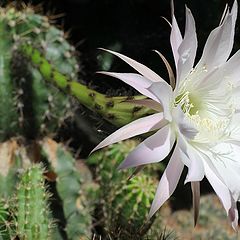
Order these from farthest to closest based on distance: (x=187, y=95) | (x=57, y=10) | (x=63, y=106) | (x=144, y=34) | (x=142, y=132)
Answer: (x=57, y=10)
(x=144, y=34)
(x=63, y=106)
(x=187, y=95)
(x=142, y=132)

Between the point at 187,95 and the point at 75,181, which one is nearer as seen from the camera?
the point at 187,95

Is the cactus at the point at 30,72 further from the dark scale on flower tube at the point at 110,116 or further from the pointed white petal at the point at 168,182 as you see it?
the pointed white petal at the point at 168,182

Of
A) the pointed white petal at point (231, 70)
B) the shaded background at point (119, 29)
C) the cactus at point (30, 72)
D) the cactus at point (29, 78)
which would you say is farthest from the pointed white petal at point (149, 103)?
the shaded background at point (119, 29)

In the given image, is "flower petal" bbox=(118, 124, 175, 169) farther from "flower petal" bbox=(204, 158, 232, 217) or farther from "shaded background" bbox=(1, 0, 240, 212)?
"shaded background" bbox=(1, 0, 240, 212)

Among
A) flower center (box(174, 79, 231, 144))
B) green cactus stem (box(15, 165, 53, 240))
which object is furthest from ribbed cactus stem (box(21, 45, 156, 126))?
green cactus stem (box(15, 165, 53, 240))

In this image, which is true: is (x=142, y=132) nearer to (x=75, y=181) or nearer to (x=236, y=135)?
(x=236, y=135)

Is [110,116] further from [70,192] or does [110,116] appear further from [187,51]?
[70,192]

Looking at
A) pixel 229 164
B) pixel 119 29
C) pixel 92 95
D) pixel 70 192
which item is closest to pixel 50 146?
pixel 70 192

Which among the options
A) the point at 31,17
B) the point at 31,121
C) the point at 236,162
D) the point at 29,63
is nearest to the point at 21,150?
the point at 31,121
